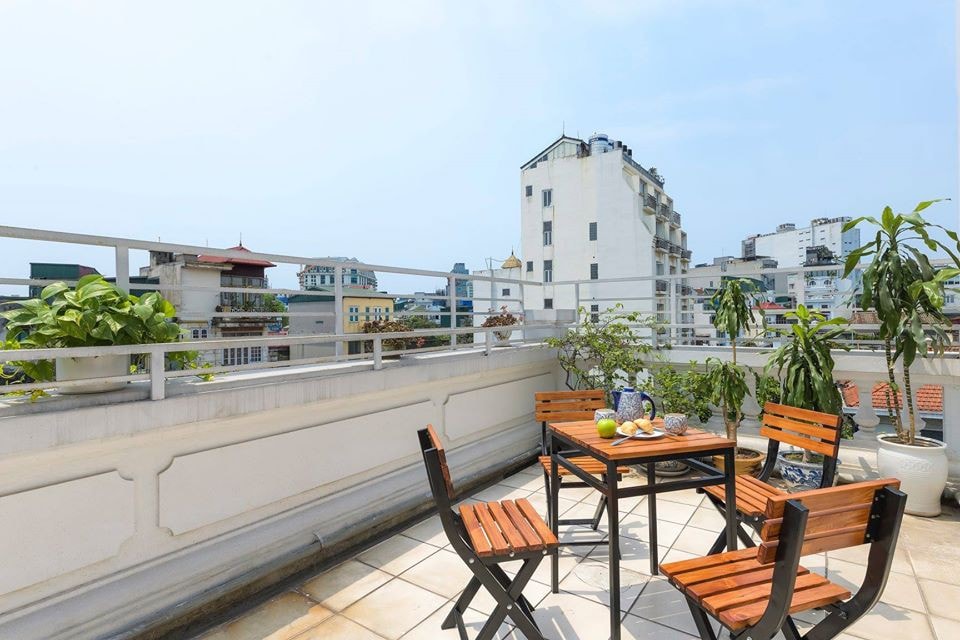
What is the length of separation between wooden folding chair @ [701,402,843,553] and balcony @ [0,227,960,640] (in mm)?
513

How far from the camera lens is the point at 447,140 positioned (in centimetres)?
621

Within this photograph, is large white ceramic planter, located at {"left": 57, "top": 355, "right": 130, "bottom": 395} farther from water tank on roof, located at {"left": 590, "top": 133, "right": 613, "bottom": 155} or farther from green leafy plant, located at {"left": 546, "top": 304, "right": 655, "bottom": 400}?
water tank on roof, located at {"left": 590, "top": 133, "right": 613, "bottom": 155}

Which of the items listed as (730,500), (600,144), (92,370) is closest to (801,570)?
(730,500)

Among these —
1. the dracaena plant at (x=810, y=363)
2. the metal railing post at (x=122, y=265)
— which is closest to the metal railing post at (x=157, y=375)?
the metal railing post at (x=122, y=265)

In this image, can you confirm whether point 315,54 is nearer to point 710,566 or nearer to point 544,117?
point 544,117

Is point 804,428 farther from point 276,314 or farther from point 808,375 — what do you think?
point 276,314

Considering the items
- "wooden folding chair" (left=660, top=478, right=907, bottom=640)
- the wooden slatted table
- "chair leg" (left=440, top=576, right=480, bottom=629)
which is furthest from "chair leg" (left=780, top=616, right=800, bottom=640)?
"chair leg" (left=440, top=576, right=480, bottom=629)

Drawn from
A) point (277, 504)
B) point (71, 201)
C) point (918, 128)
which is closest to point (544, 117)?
point (918, 128)

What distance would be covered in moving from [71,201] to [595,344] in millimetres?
4254

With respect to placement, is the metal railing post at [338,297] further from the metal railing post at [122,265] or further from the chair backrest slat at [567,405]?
the chair backrest slat at [567,405]

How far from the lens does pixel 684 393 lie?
4.28m

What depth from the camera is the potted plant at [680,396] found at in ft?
13.2

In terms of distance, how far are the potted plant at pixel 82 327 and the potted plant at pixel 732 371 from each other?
3897mm

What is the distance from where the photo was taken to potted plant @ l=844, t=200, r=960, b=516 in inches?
124
